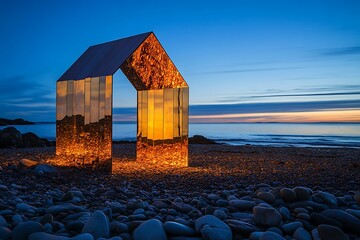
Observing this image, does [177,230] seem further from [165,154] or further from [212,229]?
[165,154]

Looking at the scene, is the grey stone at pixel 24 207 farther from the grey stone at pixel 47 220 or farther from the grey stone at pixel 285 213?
the grey stone at pixel 285 213

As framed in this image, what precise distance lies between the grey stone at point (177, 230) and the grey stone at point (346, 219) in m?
1.52

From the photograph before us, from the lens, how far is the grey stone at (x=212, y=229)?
10.3 ft

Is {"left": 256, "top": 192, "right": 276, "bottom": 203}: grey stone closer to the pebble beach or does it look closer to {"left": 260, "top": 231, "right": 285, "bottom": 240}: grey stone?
the pebble beach


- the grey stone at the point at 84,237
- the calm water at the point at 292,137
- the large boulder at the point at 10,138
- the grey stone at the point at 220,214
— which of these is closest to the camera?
the grey stone at the point at 84,237

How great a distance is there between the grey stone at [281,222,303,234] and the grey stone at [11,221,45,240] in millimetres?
2332

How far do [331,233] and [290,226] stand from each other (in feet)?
1.36

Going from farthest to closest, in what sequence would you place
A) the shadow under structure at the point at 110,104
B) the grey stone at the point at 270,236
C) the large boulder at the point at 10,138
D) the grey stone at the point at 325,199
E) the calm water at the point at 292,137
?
the calm water at the point at 292,137, the large boulder at the point at 10,138, the shadow under structure at the point at 110,104, the grey stone at the point at 325,199, the grey stone at the point at 270,236

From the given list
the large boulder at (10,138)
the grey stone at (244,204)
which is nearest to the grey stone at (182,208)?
the grey stone at (244,204)

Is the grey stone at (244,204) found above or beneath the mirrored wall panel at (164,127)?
beneath

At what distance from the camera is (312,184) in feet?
20.7

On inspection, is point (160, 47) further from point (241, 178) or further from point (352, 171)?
point (352, 171)

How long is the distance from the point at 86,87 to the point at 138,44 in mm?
1604

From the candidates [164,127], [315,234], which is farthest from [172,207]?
[164,127]
